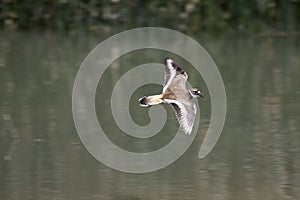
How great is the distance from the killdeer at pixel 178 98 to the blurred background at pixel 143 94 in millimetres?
612

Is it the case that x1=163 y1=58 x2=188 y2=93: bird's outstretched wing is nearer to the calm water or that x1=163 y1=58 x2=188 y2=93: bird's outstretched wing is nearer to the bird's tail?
the bird's tail

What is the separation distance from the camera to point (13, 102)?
28.3ft

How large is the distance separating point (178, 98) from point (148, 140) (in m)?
1.83

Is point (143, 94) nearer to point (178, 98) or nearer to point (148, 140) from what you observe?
point (148, 140)

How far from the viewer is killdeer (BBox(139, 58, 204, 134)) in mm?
5488

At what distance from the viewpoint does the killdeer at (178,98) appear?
5.49m

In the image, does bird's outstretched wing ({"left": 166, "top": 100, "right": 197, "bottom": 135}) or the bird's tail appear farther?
the bird's tail

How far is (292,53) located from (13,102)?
13.6 ft

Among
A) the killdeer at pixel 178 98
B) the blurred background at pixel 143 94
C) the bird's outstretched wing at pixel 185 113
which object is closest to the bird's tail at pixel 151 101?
the killdeer at pixel 178 98

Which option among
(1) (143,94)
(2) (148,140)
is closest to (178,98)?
(2) (148,140)

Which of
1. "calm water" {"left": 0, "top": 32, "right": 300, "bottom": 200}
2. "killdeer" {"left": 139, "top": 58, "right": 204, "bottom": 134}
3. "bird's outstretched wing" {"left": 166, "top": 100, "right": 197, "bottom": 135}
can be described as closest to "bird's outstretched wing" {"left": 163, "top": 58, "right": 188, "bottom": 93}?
"killdeer" {"left": 139, "top": 58, "right": 204, "bottom": 134}

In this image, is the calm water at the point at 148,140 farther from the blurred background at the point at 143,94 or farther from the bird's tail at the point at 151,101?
the bird's tail at the point at 151,101

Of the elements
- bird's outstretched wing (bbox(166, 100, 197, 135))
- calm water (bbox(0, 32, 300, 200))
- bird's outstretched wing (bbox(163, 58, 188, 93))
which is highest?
bird's outstretched wing (bbox(163, 58, 188, 93))

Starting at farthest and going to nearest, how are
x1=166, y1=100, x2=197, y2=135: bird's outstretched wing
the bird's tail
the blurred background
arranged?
the blurred background → the bird's tail → x1=166, y1=100, x2=197, y2=135: bird's outstretched wing
